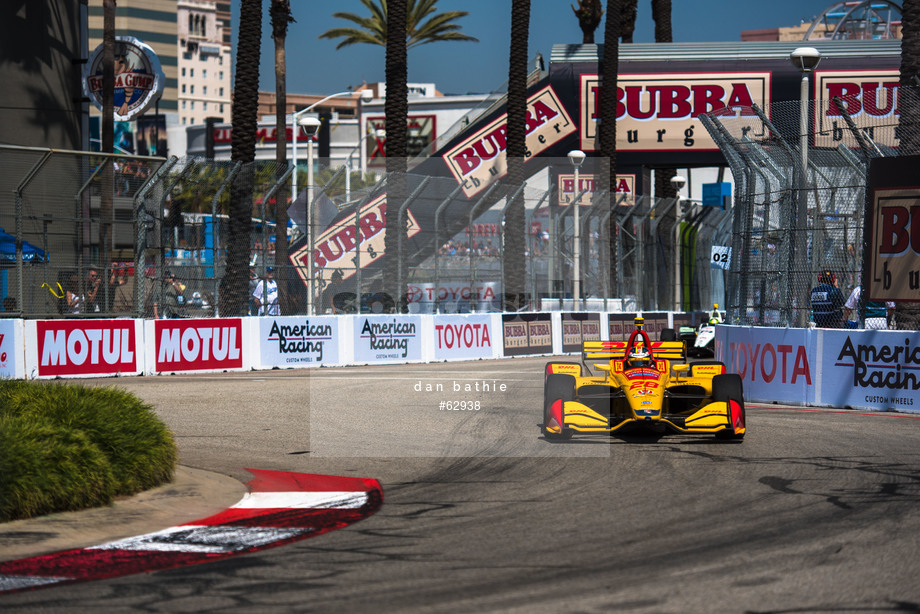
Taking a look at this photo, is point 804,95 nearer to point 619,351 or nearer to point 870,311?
point 870,311

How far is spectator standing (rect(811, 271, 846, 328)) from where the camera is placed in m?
16.0

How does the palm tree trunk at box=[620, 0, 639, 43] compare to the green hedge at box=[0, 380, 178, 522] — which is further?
the palm tree trunk at box=[620, 0, 639, 43]

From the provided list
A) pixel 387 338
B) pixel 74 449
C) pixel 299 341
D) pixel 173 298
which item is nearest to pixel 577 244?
pixel 387 338

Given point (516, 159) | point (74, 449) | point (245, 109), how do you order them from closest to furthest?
point (74, 449), point (245, 109), point (516, 159)

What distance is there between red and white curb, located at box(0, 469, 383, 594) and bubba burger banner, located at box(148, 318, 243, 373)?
11.7 meters

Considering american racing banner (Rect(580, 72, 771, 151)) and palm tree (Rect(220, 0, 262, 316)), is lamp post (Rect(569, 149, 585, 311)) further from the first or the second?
american racing banner (Rect(580, 72, 771, 151))

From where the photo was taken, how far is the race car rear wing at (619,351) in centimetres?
1234

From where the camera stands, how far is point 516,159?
30.2 metres

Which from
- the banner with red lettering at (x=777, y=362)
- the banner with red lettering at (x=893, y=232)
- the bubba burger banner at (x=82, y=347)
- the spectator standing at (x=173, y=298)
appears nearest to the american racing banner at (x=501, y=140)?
the spectator standing at (x=173, y=298)

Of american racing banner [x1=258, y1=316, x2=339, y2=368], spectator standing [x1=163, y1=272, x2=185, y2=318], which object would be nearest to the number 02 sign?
american racing banner [x1=258, y1=316, x2=339, y2=368]

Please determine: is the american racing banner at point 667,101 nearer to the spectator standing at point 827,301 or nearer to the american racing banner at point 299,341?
the american racing banner at point 299,341

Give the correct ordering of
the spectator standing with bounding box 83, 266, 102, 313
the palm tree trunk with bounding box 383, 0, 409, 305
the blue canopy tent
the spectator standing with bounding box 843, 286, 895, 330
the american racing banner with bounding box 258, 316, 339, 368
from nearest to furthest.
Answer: the spectator standing with bounding box 843, 286, 895, 330 < the blue canopy tent < the spectator standing with bounding box 83, 266, 102, 313 < the american racing banner with bounding box 258, 316, 339, 368 < the palm tree trunk with bounding box 383, 0, 409, 305

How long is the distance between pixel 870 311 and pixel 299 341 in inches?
446

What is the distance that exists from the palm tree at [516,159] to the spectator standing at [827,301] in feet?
40.5
